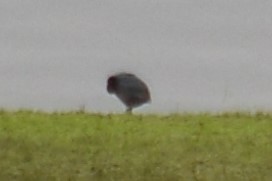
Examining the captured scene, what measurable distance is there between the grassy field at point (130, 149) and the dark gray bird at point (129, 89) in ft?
3.06

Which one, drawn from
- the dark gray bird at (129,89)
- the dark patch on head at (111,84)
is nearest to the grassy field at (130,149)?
the dark gray bird at (129,89)

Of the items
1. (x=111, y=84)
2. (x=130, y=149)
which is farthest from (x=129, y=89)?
(x=130, y=149)

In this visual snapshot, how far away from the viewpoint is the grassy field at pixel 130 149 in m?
9.06

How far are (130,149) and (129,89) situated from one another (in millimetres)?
2113

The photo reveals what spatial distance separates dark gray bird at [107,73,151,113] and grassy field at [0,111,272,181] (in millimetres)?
934

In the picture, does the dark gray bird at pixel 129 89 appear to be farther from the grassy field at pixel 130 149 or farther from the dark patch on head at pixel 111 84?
the grassy field at pixel 130 149

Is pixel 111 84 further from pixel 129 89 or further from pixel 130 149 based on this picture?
pixel 130 149

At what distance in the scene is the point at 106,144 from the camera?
31.2 feet

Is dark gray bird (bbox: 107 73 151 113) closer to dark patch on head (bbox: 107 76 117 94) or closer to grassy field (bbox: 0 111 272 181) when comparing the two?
dark patch on head (bbox: 107 76 117 94)

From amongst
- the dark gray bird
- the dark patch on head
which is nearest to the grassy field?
the dark gray bird

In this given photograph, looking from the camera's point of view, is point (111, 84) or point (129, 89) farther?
point (111, 84)

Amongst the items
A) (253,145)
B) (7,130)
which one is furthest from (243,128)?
(7,130)

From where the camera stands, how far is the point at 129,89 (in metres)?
11.5

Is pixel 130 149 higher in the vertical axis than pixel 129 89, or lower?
lower
